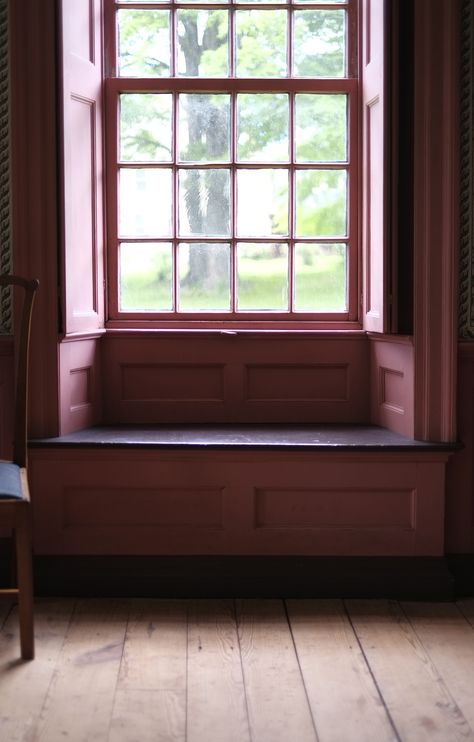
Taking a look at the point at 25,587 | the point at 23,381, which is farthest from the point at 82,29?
the point at 25,587

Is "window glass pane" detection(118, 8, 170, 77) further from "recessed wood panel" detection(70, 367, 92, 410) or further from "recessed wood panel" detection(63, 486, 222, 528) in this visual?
"recessed wood panel" detection(63, 486, 222, 528)

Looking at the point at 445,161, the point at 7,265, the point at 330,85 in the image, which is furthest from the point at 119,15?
the point at 445,161

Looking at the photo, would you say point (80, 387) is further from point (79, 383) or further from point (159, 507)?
point (159, 507)

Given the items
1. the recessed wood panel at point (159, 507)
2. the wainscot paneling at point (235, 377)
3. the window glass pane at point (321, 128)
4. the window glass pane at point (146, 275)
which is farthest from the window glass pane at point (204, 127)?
the recessed wood panel at point (159, 507)

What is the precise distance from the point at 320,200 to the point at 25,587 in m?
2.05

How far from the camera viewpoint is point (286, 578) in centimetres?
371

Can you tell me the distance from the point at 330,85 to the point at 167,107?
0.68 m

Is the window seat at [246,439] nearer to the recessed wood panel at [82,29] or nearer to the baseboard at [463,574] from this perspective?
the baseboard at [463,574]

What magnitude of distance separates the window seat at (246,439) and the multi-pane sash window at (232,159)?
51cm

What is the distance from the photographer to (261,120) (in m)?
4.23

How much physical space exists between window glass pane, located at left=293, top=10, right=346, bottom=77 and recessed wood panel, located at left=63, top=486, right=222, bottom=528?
70.7 inches

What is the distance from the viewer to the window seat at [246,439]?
12.1ft

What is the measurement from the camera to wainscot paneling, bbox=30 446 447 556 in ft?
12.3

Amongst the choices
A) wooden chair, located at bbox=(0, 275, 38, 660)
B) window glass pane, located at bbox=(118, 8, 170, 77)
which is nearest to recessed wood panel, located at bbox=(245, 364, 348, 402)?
wooden chair, located at bbox=(0, 275, 38, 660)
